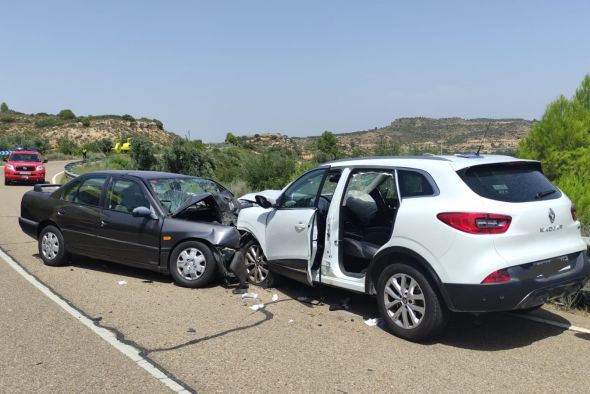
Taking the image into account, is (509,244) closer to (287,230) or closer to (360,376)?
(360,376)

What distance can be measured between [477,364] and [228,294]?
3.38 metres

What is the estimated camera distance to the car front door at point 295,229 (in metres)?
6.39

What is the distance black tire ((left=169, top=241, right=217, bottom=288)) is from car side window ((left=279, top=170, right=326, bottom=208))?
1257 mm

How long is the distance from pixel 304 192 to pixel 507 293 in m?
2.87

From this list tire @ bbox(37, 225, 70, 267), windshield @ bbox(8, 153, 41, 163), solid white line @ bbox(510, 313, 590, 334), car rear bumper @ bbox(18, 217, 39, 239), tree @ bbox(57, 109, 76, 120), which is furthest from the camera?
tree @ bbox(57, 109, 76, 120)

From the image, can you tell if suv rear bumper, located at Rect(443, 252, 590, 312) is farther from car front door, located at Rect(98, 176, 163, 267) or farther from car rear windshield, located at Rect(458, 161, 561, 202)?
car front door, located at Rect(98, 176, 163, 267)

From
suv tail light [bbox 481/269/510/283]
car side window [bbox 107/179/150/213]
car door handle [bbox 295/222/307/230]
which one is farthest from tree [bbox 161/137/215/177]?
suv tail light [bbox 481/269/510/283]

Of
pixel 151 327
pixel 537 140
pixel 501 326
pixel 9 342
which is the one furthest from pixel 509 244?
pixel 537 140

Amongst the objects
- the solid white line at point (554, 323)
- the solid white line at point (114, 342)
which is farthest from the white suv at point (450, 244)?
the solid white line at point (114, 342)

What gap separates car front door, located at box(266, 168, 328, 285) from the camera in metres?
6.39

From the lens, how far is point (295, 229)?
6.57m

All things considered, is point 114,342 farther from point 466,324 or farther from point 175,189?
point 466,324

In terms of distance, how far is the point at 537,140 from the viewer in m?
15.1

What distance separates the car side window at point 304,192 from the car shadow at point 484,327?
1176 millimetres
